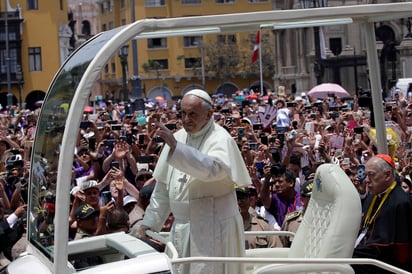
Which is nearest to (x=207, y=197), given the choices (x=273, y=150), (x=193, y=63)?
(x=273, y=150)

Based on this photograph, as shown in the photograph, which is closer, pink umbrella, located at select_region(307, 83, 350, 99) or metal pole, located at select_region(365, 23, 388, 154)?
metal pole, located at select_region(365, 23, 388, 154)

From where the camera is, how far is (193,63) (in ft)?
274

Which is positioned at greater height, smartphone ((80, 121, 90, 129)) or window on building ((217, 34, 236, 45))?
window on building ((217, 34, 236, 45))

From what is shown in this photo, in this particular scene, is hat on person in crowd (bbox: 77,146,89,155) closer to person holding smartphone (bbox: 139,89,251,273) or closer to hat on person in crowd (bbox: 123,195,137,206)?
hat on person in crowd (bbox: 123,195,137,206)

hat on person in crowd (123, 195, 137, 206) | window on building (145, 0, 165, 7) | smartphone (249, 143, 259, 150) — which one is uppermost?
window on building (145, 0, 165, 7)

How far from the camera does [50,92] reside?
19.1ft

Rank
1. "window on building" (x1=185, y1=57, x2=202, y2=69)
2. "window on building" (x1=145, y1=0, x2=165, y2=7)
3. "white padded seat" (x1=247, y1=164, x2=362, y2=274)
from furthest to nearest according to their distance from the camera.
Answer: "window on building" (x1=185, y1=57, x2=202, y2=69) < "window on building" (x1=145, y1=0, x2=165, y2=7) < "white padded seat" (x1=247, y1=164, x2=362, y2=274)

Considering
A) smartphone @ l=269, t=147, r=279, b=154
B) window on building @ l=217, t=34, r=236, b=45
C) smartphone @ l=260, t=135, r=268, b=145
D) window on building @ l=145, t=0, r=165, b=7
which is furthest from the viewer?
window on building @ l=217, t=34, r=236, b=45

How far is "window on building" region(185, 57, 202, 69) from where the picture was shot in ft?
273

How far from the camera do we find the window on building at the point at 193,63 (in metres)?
83.2

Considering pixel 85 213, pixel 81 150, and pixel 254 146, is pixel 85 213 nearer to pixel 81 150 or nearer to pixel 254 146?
pixel 81 150

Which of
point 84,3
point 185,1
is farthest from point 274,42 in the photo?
point 84,3

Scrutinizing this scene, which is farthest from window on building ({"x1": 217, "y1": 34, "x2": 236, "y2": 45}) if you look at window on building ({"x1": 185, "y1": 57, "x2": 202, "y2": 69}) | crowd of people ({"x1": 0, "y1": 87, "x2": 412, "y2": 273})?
crowd of people ({"x1": 0, "y1": 87, "x2": 412, "y2": 273})

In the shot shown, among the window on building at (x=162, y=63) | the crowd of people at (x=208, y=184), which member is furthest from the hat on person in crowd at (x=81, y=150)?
the window on building at (x=162, y=63)
